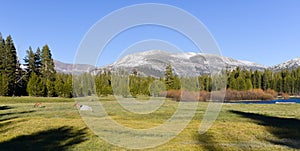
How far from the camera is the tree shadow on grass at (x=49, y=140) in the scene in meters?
17.0

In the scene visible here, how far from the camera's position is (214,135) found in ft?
69.8

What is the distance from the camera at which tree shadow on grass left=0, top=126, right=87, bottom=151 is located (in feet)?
55.7

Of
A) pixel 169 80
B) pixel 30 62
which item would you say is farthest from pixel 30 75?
pixel 169 80

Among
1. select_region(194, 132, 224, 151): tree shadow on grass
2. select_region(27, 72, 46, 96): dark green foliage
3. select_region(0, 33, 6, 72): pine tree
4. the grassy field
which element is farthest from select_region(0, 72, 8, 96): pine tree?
select_region(194, 132, 224, 151): tree shadow on grass

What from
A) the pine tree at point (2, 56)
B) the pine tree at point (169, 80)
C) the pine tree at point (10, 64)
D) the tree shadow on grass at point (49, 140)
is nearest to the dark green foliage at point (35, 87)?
the pine tree at point (10, 64)

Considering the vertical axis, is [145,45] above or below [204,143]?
above

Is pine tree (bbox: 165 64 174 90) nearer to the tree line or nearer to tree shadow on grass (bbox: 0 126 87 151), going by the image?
the tree line

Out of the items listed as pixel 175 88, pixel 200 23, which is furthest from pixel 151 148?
pixel 175 88

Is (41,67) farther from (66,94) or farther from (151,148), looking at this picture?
(151,148)

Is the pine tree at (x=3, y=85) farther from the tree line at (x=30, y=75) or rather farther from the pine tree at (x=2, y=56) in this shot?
the pine tree at (x=2, y=56)

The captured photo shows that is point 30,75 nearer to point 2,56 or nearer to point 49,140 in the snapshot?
point 2,56

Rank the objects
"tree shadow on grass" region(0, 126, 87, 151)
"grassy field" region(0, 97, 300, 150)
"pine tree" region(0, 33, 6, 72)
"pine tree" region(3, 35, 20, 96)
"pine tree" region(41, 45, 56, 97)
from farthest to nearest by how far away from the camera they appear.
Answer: "pine tree" region(41, 45, 56, 97) → "pine tree" region(0, 33, 6, 72) → "pine tree" region(3, 35, 20, 96) → "grassy field" region(0, 97, 300, 150) → "tree shadow on grass" region(0, 126, 87, 151)

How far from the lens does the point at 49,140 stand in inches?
750

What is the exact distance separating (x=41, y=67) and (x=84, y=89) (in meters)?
15.4
